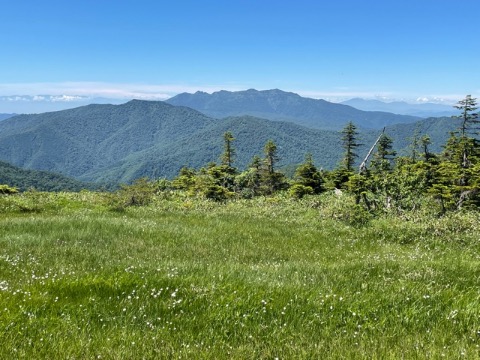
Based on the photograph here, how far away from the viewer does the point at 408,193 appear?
906 inches

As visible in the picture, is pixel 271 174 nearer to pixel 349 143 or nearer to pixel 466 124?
pixel 349 143

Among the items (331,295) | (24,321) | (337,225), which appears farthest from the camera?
(337,225)

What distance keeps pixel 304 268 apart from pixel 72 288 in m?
4.33

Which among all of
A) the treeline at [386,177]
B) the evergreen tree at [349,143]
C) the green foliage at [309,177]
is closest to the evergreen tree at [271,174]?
the treeline at [386,177]

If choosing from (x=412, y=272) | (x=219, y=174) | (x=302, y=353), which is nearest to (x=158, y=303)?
(x=302, y=353)

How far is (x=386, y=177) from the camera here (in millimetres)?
24031

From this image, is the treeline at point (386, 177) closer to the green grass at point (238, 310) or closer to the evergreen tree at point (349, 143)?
the evergreen tree at point (349, 143)

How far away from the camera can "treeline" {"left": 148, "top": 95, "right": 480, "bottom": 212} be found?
77.1 feet

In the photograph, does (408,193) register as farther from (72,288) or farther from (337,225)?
(72,288)

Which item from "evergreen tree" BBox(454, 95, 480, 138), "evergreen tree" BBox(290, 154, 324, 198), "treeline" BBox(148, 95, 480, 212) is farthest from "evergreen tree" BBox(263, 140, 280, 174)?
"evergreen tree" BBox(454, 95, 480, 138)

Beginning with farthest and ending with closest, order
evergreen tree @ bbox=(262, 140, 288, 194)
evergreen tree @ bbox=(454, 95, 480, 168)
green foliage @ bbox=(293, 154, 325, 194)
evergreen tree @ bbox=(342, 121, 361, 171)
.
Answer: evergreen tree @ bbox=(262, 140, 288, 194)
evergreen tree @ bbox=(342, 121, 361, 171)
green foliage @ bbox=(293, 154, 325, 194)
evergreen tree @ bbox=(454, 95, 480, 168)

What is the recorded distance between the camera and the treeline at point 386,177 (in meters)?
23.5

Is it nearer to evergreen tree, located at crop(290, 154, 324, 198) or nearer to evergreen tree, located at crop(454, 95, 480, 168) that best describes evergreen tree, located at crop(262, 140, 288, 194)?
evergreen tree, located at crop(290, 154, 324, 198)

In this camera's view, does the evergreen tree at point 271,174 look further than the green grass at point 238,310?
Yes
